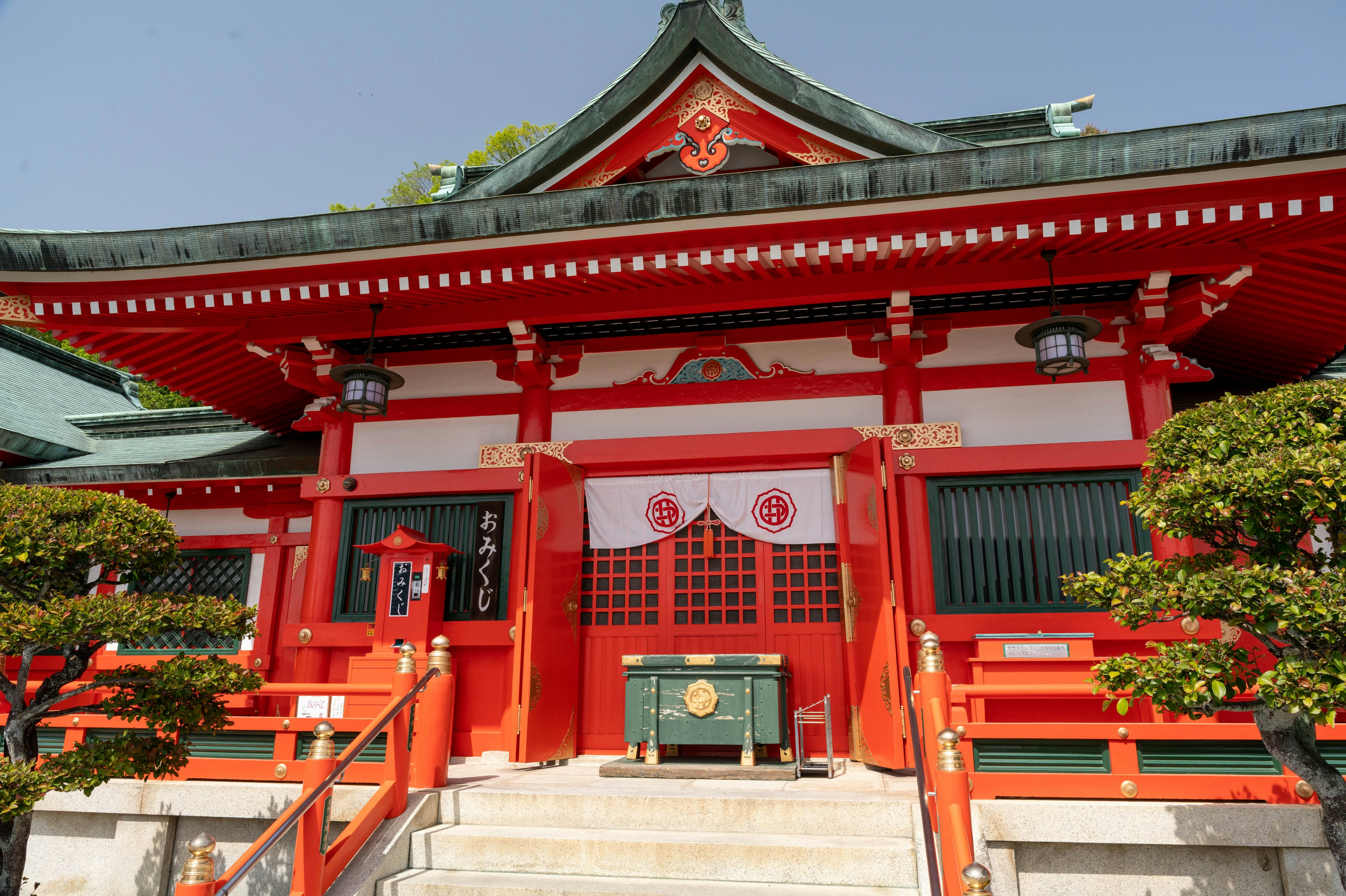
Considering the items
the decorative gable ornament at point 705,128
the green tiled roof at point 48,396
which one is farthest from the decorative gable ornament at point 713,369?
the green tiled roof at point 48,396

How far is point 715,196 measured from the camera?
5.54m

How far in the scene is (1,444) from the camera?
352 inches

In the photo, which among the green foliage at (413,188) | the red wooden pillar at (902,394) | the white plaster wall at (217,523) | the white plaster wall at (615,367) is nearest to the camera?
the red wooden pillar at (902,394)

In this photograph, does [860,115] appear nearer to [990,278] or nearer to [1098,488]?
[990,278]

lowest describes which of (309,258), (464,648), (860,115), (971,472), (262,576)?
(464,648)

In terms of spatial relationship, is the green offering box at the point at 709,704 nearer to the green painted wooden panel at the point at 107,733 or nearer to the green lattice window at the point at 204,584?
the green painted wooden panel at the point at 107,733

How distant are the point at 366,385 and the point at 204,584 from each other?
151 inches

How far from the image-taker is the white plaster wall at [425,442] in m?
7.48

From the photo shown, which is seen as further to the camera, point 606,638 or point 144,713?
point 606,638

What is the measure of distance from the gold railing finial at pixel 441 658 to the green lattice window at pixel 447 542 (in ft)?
5.41

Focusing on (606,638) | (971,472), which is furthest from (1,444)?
(971,472)

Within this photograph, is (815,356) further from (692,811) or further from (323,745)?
(323,745)

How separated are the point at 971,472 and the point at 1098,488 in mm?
951

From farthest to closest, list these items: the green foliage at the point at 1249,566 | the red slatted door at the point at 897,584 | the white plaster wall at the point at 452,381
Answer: the white plaster wall at the point at 452,381 < the red slatted door at the point at 897,584 < the green foliage at the point at 1249,566
